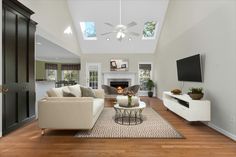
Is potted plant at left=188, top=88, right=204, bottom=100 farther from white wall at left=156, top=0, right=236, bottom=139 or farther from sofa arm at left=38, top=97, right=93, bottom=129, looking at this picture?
sofa arm at left=38, top=97, right=93, bottom=129

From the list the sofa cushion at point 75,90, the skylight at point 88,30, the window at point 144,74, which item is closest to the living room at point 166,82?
the skylight at point 88,30

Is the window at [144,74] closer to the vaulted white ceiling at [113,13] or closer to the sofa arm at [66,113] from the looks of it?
the vaulted white ceiling at [113,13]

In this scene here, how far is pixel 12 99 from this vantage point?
145 inches

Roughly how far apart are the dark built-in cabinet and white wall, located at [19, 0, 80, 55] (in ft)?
1.27

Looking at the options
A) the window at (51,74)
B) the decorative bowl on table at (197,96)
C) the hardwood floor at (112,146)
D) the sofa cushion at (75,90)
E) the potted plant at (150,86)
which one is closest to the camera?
the hardwood floor at (112,146)

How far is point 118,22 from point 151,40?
7.43 feet

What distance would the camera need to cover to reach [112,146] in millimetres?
2936

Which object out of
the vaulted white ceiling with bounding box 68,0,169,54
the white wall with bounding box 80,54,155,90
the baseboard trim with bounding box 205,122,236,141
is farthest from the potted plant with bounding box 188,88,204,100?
the white wall with bounding box 80,54,155,90

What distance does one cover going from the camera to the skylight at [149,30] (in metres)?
9.09

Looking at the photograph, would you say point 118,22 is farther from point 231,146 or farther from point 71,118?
point 231,146

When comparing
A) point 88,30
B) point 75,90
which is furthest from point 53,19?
point 88,30

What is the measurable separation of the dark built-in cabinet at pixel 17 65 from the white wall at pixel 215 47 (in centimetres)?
419

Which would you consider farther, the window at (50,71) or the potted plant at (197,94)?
the window at (50,71)

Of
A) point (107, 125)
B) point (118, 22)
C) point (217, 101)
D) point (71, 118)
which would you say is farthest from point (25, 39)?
point (118, 22)
